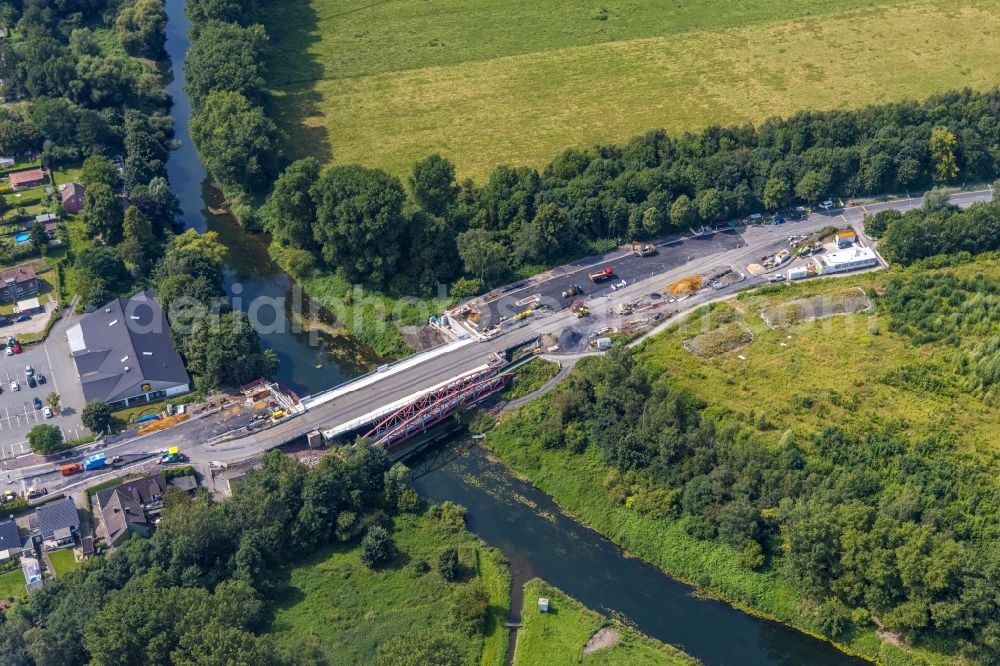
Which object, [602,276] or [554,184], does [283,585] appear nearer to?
[602,276]

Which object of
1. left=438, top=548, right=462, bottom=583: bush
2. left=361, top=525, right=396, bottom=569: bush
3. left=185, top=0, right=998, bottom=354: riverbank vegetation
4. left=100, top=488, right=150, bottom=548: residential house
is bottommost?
left=438, top=548, right=462, bottom=583: bush

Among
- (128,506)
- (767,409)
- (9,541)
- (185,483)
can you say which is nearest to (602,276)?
(767,409)

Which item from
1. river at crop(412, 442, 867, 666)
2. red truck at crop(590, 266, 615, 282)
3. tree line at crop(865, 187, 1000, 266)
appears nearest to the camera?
river at crop(412, 442, 867, 666)

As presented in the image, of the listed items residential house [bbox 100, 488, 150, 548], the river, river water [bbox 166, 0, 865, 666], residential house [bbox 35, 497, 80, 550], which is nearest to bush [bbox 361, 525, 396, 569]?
the river

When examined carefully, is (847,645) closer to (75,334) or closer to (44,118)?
(75,334)

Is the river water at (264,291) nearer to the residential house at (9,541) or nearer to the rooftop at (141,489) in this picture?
the rooftop at (141,489)

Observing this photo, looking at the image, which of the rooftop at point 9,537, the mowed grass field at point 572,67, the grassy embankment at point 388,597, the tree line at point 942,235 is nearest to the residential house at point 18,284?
the rooftop at point 9,537

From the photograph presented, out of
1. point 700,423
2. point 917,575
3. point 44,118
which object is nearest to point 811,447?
point 700,423

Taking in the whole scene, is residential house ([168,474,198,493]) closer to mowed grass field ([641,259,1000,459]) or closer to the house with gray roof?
the house with gray roof
